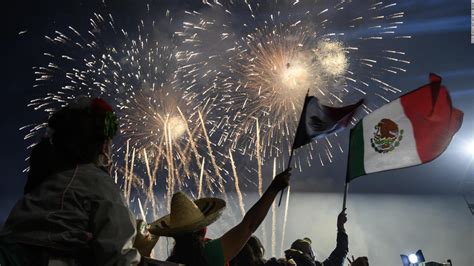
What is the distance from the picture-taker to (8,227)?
5.94 ft

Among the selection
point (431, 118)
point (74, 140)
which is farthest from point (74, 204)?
point (431, 118)

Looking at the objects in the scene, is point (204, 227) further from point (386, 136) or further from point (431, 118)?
point (431, 118)

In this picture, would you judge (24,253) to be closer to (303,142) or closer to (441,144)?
(303,142)

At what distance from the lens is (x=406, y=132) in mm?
4848

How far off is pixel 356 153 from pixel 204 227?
2394 mm

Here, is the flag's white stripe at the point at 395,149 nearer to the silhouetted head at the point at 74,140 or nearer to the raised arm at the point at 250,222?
the raised arm at the point at 250,222

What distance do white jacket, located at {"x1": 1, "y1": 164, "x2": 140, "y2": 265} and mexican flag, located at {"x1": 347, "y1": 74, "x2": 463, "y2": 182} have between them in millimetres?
3218

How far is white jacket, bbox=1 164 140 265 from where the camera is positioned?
66.0 inches

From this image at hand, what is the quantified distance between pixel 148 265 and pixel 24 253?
44cm

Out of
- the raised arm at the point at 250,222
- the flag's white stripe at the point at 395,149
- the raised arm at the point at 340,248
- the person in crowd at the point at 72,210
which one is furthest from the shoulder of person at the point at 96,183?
the flag's white stripe at the point at 395,149

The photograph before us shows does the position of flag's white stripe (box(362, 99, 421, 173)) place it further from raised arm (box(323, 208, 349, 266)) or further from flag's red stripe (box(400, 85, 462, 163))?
raised arm (box(323, 208, 349, 266))

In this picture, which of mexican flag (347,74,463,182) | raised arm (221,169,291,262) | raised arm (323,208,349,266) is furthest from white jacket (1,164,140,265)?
mexican flag (347,74,463,182)

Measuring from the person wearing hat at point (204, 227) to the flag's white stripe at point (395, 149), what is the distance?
2.16 metres

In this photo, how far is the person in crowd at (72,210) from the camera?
1.69m
